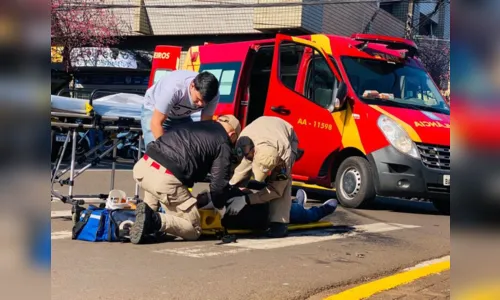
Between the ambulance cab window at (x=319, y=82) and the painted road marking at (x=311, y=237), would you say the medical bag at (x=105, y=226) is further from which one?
the ambulance cab window at (x=319, y=82)

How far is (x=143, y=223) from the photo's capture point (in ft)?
18.1

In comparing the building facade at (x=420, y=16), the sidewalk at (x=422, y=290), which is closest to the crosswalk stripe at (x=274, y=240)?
the sidewalk at (x=422, y=290)

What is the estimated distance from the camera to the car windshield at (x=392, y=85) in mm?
9000

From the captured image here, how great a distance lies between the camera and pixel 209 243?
5.96 meters

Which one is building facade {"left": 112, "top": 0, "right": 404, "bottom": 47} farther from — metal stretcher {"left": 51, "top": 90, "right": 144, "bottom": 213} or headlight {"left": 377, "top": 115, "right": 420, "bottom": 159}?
metal stretcher {"left": 51, "top": 90, "right": 144, "bottom": 213}

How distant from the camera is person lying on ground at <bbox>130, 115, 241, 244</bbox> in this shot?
560 centimetres

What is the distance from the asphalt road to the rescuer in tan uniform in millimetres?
322

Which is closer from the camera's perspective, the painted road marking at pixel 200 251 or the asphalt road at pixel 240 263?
the asphalt road at pixel 240 263

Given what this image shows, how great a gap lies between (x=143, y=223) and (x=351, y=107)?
4.23m

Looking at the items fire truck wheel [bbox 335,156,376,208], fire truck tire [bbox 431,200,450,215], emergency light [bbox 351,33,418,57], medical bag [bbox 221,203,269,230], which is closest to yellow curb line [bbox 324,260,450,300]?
medical bag [bbox 221,203,269,230]

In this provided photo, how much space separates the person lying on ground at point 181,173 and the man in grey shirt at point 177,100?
0.43 metres

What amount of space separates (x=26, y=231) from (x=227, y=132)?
4.34 metres

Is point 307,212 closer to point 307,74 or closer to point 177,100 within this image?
point 177,100

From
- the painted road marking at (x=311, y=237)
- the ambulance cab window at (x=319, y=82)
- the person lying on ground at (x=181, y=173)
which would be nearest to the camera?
the person lying on ground at (x=181, y=173)
